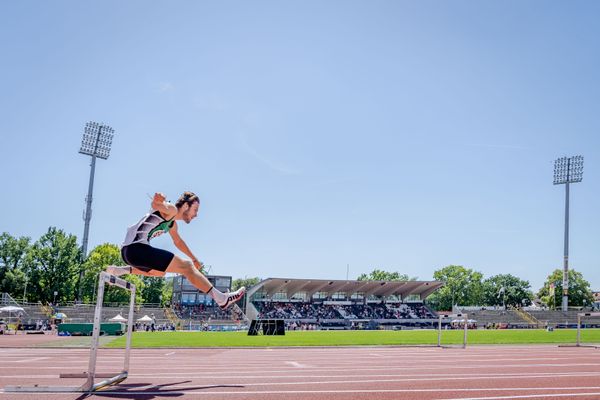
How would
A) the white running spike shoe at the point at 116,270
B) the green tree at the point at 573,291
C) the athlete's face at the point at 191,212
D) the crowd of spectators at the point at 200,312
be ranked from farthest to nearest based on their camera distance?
the green tree at the point at 573,291
the crowd of spectators at the point at 200,312
the athlete's face at the point at 191,212
the white running spike shoe at the point at 116,270

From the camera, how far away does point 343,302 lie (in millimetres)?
71188

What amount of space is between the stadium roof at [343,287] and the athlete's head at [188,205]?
192 ft

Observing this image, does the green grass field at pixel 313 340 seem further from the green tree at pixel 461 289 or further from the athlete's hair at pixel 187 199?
the green tree at pixel 461 289

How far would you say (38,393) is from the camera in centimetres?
529

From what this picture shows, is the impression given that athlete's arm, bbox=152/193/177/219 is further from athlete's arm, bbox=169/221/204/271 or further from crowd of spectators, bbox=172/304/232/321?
crowd of spectators, bbox=172/304/232/321

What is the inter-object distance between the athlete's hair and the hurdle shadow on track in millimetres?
2147

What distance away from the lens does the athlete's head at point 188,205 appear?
603cm

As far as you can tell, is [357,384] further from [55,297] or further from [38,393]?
[55,297]

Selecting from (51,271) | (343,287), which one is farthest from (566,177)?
(51,271)

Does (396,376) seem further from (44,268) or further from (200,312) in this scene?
(44,268)

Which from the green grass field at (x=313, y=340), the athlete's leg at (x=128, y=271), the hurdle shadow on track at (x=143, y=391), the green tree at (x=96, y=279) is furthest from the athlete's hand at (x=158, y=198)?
the green tree at (x=96, y=279)

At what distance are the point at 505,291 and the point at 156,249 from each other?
447ft

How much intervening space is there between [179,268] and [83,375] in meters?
1.92

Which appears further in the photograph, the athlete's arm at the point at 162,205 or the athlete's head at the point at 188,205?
the athlete's head at the point at 188,205
